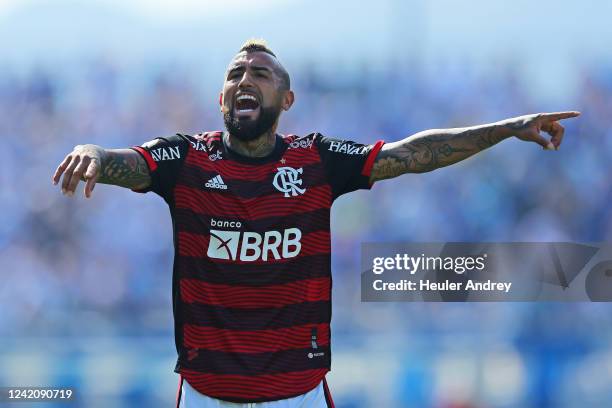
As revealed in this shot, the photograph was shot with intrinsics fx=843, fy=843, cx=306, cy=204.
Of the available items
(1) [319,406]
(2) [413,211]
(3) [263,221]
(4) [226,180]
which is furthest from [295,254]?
(2) [413,211]

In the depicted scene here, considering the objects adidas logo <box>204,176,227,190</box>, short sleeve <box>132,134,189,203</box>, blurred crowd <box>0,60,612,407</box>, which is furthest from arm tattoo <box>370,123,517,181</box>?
blurred crowd <box>0,60,612,407</box>

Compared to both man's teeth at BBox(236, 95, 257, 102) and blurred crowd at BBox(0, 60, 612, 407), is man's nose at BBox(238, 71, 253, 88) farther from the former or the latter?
blurred crowd at BBox(0, 60, 612, 407)

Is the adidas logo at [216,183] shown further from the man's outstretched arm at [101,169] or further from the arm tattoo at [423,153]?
the arm tattoo at [423,153]

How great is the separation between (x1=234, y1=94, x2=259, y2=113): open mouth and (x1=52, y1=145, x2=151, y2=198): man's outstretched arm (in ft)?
1.33

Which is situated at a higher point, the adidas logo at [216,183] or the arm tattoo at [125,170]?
the arm tattoo at [125,170]

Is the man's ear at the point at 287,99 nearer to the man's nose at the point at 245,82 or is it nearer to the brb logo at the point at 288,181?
the man's nose at the point at 245,82

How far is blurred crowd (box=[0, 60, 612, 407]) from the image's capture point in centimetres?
516

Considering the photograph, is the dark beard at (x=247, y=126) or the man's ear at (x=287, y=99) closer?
the dark beard at (x=247, y=126)

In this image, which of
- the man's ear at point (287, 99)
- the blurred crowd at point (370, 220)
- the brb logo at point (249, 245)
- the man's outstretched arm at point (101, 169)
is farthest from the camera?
the blurred crowd at point (370, 220)

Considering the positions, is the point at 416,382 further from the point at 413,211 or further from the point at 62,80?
the point at 62,80

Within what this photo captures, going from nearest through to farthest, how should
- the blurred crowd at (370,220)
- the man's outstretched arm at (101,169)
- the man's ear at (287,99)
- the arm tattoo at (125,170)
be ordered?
the man's outstretched arm at (101,169), the arm tattoo at (125,170), the man's ear at (287,99), the blurred crowd at (370,220)

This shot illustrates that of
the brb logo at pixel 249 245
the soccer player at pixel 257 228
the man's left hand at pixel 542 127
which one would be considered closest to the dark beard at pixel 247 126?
the soccer player at pixel 257 228

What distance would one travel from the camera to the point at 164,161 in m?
2.90

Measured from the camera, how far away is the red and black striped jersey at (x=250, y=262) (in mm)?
2816
